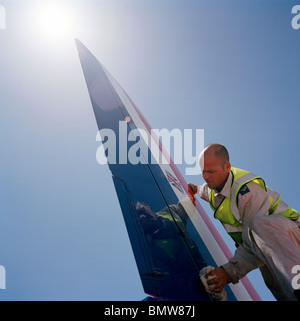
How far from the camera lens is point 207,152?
9.48 ft

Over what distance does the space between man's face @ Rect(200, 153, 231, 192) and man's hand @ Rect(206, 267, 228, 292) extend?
973 mm

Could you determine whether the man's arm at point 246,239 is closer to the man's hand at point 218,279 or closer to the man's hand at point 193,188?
the man's hand at point 218,279

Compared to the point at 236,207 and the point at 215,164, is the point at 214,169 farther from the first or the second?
the point at 236,207

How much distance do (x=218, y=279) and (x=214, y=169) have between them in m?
1.16

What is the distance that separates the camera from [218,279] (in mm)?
2373

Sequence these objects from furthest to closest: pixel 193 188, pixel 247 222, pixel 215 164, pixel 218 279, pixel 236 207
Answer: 1. pixel 193 188
2. pixel 215 164
3. pixel 236 207
4. pixel 247 222
5. pixel 218 279

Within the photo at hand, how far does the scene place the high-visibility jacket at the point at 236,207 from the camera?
2742 millimetres

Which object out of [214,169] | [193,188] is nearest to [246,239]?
[214,169]

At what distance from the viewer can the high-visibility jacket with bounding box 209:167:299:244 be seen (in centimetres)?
274

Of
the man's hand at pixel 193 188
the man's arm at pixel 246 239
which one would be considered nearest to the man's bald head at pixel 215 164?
the man's arm at pixel 246 239

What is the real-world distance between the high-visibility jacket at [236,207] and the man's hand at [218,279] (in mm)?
640
